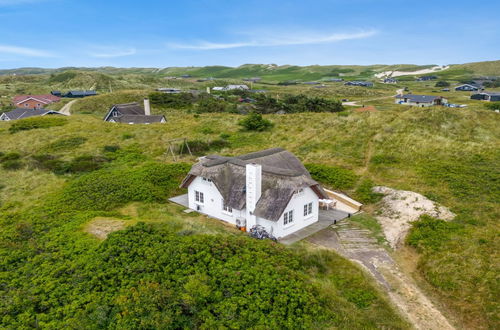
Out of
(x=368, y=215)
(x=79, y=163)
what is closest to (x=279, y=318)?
(x=368, y=215)

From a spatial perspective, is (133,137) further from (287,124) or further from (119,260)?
(119,260)

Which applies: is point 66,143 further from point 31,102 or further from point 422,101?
point 422,101

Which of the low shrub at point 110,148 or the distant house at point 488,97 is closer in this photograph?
the low shrub at point 110,148

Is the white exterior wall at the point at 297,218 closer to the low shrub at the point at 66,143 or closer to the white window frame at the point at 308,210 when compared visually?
the white window frame at the point at 308,210

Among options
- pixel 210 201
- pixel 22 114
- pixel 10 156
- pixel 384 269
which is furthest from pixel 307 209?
pixel 22 114

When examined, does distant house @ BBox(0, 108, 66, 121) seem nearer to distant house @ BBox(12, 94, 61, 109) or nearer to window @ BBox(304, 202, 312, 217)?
distant house @ BBox(12, 94, 61, 109)

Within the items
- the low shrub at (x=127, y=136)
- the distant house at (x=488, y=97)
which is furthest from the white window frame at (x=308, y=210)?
the distant house at (x=488, y=97)
